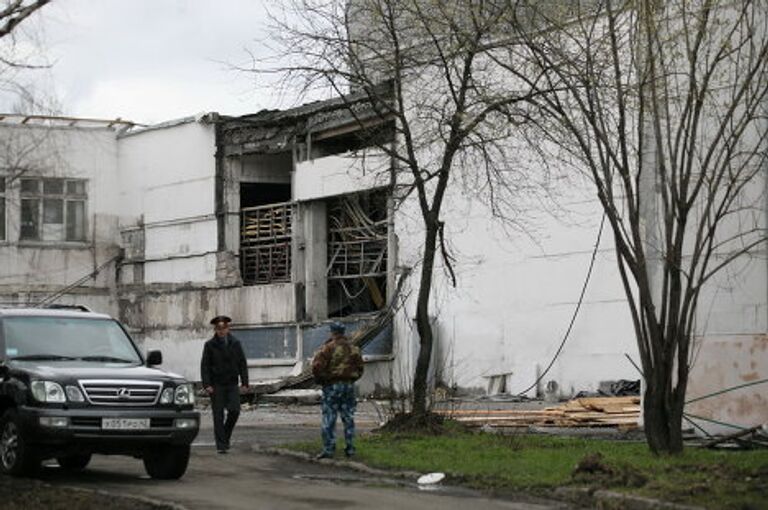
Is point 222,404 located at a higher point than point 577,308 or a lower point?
lower

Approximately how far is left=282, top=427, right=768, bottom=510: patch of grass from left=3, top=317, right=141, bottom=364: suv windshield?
3.65m

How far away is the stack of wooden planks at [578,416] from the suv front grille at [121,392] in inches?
331

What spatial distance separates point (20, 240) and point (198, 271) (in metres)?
6.73

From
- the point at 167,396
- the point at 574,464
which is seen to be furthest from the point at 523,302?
the point at 167,396

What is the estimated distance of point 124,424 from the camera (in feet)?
53.1

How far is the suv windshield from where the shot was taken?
17156 millimetres

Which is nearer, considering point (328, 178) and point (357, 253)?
point (328, 178)

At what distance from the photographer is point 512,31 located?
69.7ft

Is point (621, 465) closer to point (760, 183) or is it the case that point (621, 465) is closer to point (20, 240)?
point (760, 183)

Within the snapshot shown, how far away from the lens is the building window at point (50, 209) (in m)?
48.8

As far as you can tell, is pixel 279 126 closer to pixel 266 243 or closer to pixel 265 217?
pixel 265 217

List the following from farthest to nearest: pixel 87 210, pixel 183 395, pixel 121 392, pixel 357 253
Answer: pixel 87 210, pixel 357 253, pixel 183 395, pixel 121 392

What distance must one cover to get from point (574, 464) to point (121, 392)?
5451 millimetres

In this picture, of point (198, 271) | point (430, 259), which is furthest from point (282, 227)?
Result: point (430, 259)
